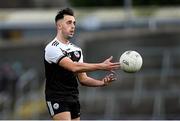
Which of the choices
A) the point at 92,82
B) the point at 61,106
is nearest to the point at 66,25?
the point at 92,82

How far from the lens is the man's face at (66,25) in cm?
939

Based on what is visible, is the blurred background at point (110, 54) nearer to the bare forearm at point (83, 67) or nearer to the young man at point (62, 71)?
the young man at point (62, 71)

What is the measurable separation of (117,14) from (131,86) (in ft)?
35.8

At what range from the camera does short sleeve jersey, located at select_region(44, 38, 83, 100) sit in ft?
31.0

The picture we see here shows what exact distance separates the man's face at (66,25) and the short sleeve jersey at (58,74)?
17 cm

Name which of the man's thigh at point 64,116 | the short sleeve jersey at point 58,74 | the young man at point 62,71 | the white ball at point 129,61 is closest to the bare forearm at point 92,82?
the young man at point 62,71

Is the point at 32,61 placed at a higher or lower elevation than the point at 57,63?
lower

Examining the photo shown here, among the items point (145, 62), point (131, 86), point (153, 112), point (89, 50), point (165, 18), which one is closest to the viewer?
point (153, 112)

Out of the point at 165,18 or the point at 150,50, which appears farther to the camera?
the point at 165,18

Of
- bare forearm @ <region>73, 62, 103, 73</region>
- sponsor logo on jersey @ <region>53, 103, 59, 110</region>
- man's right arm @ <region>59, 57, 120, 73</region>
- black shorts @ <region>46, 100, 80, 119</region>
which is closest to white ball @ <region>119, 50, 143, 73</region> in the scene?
man's right arm @ <region>59, 57, 120, 73</region>

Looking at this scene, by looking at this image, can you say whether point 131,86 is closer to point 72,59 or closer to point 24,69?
point 24,69

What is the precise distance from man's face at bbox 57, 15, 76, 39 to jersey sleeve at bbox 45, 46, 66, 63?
0.22 m

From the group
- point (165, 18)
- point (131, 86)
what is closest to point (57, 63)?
point (131, 86)

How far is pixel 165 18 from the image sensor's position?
31656 mm
